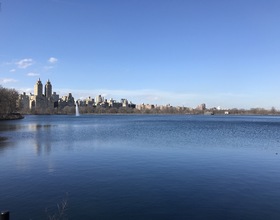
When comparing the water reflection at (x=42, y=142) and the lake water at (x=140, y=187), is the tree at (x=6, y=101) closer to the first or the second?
the water reflection at (x=42, y=142)

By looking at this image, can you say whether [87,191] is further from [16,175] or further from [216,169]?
[216,169]

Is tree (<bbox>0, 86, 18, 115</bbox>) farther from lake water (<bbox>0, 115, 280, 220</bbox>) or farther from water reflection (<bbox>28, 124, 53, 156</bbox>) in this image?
lake water (<bbox>0, 115, 280, 220</bbox>)

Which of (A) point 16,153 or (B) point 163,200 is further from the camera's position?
(A) point 16,153

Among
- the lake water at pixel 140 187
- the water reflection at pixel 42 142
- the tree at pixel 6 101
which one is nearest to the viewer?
the lake water at pixel 140 187

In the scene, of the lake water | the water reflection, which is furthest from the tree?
the lake water

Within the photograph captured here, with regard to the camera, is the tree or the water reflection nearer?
the water reflection

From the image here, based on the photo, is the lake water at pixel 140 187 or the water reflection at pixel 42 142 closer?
the lake water at pixel 140 187

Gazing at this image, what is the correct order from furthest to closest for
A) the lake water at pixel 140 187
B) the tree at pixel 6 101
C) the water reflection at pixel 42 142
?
the tree at pixel 6 101
the water reflection at pixel 42 142
the lake water at pixel 140 187

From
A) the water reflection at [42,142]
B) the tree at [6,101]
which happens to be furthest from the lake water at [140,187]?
the tree at [6,101]

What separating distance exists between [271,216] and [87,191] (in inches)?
339

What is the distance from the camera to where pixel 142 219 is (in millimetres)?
10969

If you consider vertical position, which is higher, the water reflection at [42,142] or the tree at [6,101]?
the tree at [6,101]

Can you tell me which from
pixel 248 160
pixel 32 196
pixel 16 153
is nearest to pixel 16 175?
pixel 32 196

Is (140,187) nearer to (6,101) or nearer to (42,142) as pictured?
(42,142)
